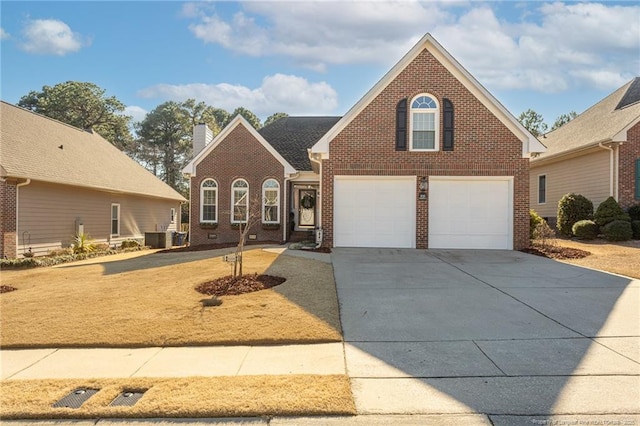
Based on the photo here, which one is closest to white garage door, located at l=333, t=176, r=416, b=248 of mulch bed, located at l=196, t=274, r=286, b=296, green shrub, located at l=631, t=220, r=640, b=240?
mulch bed, located at l=196, t=274, r=286, b=296

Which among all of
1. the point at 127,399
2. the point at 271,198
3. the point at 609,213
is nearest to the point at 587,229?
the point at 609,213

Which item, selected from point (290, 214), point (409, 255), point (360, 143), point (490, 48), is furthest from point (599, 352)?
point (290, 214)

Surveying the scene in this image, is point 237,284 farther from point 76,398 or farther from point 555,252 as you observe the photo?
point 555,252

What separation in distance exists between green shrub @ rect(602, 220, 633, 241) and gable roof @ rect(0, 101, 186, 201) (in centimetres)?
2184

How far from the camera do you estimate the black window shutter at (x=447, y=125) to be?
1405cm

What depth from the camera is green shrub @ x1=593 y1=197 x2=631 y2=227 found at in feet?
51.8

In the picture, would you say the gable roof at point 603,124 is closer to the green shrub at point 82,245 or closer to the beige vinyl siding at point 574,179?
the beige vinyl siding at point 574,179

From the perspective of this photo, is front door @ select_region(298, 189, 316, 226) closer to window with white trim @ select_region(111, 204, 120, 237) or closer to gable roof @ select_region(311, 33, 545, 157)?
gable roof @ select_region(311, 33, 545, 157)

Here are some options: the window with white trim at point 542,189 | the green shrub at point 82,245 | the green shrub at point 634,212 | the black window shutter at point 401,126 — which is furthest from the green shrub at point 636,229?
the green shrub at point 82,245

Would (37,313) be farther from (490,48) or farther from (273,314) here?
(490,48)

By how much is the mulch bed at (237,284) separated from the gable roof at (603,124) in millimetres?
16151

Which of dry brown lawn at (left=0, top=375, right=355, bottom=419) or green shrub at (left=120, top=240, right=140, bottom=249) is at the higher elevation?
green shrub at (left=120, top=240, right=140, bottom=249)

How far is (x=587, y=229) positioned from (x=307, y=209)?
12011mm

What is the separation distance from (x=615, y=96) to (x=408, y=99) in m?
14.6
